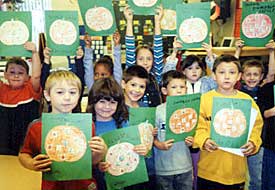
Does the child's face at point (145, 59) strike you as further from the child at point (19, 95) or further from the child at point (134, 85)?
the child at point (19, 95)

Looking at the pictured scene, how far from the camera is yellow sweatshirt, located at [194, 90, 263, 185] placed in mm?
1958

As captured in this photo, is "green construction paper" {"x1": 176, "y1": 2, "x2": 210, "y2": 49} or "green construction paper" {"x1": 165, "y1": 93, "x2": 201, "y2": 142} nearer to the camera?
"green construction paper" {"x1": 165, "y1": 93, "x2": 201, "y2": 142}

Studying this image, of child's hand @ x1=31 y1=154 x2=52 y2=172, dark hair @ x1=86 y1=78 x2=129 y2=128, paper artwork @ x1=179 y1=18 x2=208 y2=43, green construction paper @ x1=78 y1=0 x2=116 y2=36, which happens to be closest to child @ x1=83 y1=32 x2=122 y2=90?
green construction paper @ x1=78 y1=0 x2=116 y2=36

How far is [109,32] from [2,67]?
139 cm

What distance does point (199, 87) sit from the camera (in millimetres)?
2324

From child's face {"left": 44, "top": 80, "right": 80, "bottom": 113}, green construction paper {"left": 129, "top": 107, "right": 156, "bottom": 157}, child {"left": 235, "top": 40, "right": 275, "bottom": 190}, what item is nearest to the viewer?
child's face {"left": 44, "top": 80, "right": 80, "bottom": 113}

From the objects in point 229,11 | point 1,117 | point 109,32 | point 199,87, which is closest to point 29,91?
point 1,117

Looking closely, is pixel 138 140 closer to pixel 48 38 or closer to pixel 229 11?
pixel 48 38

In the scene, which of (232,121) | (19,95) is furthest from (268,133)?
(19,95)

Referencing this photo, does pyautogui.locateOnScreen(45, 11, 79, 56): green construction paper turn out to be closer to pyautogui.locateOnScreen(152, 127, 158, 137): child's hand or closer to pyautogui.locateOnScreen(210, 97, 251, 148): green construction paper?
pyautogui.locateOnScreen(152, 127, 158, 137): child's hand

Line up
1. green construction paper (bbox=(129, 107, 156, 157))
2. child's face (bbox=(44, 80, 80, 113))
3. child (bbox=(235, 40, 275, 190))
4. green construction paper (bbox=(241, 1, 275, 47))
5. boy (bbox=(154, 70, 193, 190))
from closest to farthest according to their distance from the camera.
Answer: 1. child's face (bbox=(44, 80, 80, 113))
2. green construction paper (bbox=(129, 107, 156, 157))
3. boy (bbox=(154, 70, 193, 190))
4. green construction paper (bbox=(241, 1, 275, 47))
5. child (bbox=(235, 40, 275, 190))

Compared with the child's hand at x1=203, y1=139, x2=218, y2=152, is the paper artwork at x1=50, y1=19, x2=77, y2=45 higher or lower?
higher

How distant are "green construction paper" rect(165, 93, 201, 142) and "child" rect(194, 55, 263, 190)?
3.7 inches

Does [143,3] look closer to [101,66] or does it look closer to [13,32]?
[101,66]
